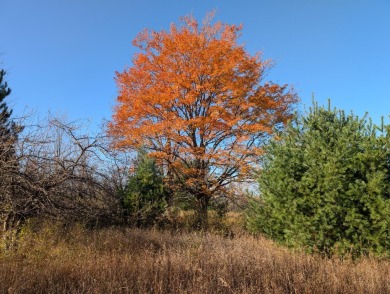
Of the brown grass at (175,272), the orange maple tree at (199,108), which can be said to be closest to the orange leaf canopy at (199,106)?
the orange maple tree at (199,108)

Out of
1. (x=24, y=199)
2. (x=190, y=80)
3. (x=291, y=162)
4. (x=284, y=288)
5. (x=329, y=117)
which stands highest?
(x=190, y=80)

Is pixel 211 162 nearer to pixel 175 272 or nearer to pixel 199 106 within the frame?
pixel 199 106

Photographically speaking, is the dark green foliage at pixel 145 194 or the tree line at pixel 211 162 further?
the dark green foliage at pixel 145 194

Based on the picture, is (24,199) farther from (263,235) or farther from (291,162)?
(263,235)

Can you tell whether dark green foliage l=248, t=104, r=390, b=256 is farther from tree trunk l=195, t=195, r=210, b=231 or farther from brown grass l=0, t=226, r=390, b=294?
tree trunk l=195, t=195, r=210, b=231

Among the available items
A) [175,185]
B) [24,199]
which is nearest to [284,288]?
[24,199]

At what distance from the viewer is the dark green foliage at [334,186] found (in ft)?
22.8

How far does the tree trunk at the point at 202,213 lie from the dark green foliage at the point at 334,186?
5.74m

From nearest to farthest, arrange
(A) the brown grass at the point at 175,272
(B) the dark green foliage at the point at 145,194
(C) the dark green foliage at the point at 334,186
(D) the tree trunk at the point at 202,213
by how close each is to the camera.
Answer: (A) the brown grass at the point at 175,272 → (C) the dark green foliage at the point at 334,186 → (B) the dark green foliage at the point at 145,194 → (D) the tree trunk at the point at 202,213

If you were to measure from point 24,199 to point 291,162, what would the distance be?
671cm

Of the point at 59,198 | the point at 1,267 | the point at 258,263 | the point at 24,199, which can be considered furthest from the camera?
the point at 59,198

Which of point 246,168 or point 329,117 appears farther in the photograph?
point 246,168

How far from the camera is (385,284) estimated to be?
5.18m

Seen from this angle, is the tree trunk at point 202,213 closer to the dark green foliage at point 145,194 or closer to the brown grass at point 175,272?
the dark green foliage at point 145,194
